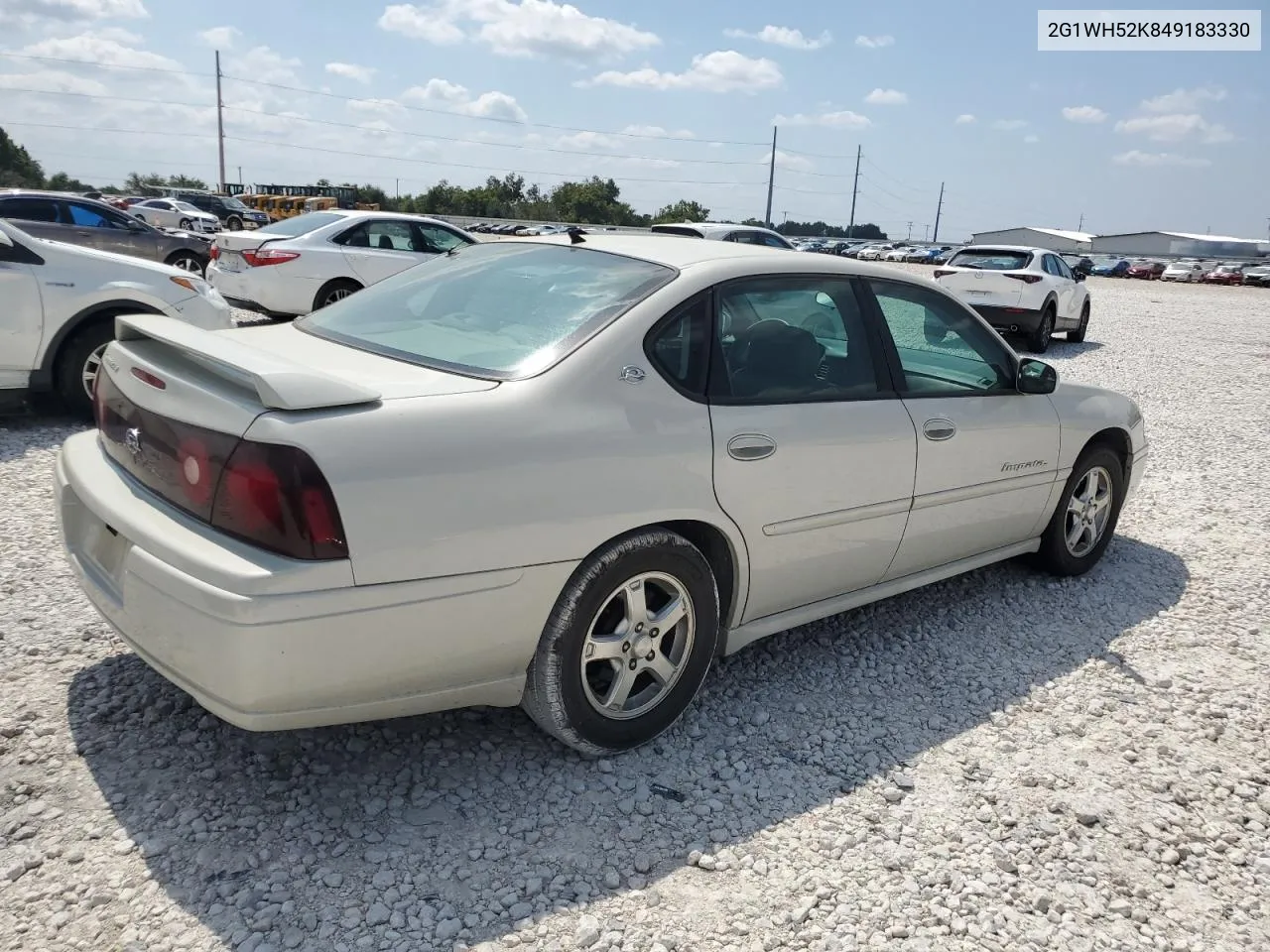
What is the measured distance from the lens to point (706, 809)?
2820 millimetres

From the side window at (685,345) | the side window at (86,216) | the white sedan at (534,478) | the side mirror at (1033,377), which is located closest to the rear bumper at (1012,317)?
the side mirror at (1033,377)

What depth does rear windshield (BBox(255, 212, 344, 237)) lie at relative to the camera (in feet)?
35.6

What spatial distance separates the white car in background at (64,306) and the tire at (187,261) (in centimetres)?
705

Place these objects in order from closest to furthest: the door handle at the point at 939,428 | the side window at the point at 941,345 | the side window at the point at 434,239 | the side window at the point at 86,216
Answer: the door handle at the point at 939,428
the side window at the point at 941,345
the side window at the point at 434,239
the side window at the point at 86,216

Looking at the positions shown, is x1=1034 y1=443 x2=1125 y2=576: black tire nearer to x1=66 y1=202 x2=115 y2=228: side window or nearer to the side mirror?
the side mirror

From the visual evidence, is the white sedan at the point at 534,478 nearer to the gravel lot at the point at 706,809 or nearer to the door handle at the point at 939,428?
the door handle at the point at 939,428

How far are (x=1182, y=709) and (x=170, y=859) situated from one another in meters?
3.50

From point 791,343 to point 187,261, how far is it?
40.6 feet

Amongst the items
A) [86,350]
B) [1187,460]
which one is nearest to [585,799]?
[86,350]

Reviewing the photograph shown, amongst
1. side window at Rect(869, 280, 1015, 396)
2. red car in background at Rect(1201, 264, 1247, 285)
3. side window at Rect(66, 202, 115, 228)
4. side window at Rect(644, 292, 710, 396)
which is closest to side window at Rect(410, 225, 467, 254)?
side window at Rect(66, 202, 115, 228)

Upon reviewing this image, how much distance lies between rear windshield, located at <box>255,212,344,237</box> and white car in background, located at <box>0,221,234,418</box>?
4454 millimetres

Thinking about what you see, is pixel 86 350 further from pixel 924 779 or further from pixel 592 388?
pixel 924 779

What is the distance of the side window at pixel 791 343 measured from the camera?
318cm

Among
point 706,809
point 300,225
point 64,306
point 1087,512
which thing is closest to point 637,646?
point 706,809
